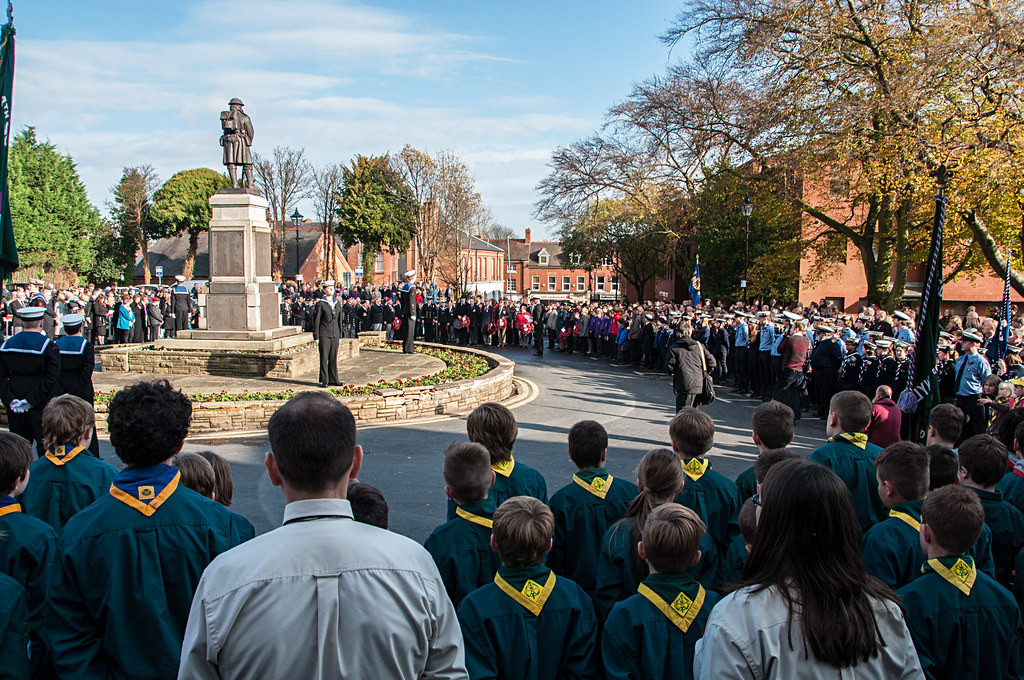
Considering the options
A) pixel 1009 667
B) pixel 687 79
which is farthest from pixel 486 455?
pixel 687 79

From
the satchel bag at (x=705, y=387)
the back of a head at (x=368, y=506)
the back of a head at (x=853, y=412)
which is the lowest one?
the satchel bag at (x=705, y=387)

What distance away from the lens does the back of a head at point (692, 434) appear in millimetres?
4473

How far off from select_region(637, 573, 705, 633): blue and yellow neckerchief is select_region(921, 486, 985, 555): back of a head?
1.03 m

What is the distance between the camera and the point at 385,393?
1224 cm

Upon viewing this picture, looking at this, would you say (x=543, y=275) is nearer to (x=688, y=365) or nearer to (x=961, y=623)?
(x=688, y=365)

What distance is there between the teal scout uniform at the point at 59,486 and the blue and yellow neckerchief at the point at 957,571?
4.08 metres

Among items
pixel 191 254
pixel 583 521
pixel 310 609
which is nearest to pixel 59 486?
pixel 583 521

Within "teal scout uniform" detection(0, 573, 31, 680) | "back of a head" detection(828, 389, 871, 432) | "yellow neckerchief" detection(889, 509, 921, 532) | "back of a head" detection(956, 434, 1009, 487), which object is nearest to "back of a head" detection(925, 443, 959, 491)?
"back of a head" detection(956, 434, 1009, 487)

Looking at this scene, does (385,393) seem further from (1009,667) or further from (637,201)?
(637,201)

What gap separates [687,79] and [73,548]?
98.8ft

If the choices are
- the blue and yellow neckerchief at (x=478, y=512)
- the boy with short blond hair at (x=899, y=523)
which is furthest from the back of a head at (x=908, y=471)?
the blue and yellow neckerchief at (x=478, y=512)

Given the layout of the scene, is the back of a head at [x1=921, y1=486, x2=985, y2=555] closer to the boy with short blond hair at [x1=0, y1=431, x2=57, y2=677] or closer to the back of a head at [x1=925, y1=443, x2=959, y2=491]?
the back of a head at [x1=925, y1=443, x2=959, y2=491]

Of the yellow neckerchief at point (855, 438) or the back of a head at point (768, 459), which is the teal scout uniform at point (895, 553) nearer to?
the back of a head at point (768, 459)

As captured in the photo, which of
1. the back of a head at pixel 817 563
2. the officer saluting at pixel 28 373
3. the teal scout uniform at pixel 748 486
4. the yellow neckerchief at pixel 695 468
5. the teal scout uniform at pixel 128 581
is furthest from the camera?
the officer saluting at pixel 28 373
